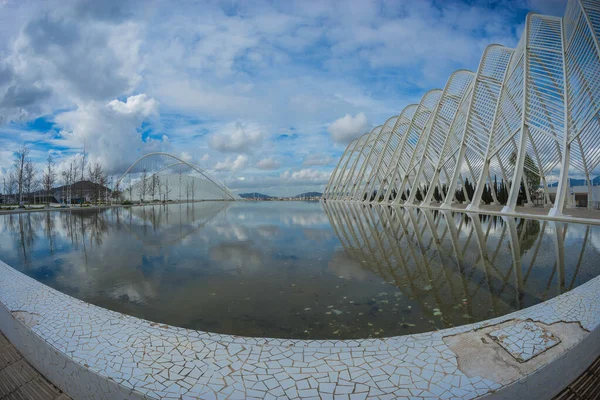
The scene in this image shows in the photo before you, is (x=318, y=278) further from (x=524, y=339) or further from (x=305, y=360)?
(x=524, y=339)

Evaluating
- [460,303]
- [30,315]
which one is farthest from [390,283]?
[30,315]

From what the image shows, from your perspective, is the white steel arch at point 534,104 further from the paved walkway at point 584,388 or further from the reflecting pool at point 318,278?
the paved walkway at point 584,388

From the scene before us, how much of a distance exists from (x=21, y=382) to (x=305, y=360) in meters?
2.68

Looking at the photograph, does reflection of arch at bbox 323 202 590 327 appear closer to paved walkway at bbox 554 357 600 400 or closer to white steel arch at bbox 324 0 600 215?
paved walkway at bbox 554 357 600 400

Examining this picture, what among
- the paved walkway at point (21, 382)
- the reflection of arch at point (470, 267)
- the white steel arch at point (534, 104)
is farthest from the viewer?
the white steel arch at point (534, 104)

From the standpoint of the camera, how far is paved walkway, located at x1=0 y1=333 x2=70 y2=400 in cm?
278

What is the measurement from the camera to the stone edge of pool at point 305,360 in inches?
96.4

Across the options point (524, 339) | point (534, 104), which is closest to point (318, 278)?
point (524, 339)

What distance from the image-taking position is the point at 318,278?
6.21m

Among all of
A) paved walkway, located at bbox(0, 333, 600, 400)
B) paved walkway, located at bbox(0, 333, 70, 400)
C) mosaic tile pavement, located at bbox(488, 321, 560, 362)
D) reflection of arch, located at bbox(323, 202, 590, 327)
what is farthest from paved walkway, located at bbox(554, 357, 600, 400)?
paved walkway, located at bbox(0, 333, 70, 400)

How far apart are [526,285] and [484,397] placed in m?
4.12

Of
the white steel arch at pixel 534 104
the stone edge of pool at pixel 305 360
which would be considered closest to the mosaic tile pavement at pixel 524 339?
the stone edge of pool at pixel 305 360

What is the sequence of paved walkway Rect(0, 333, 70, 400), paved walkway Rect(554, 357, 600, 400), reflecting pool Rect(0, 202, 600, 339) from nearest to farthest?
paved walkway Rect(554, 357, 600, 400), paved walkway Rect(0, 333, 70, 400), reflecting pool Rect(0, 202, 600, 339)

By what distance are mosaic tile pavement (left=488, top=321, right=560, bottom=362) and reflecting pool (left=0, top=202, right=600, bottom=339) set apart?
1.99 ft
